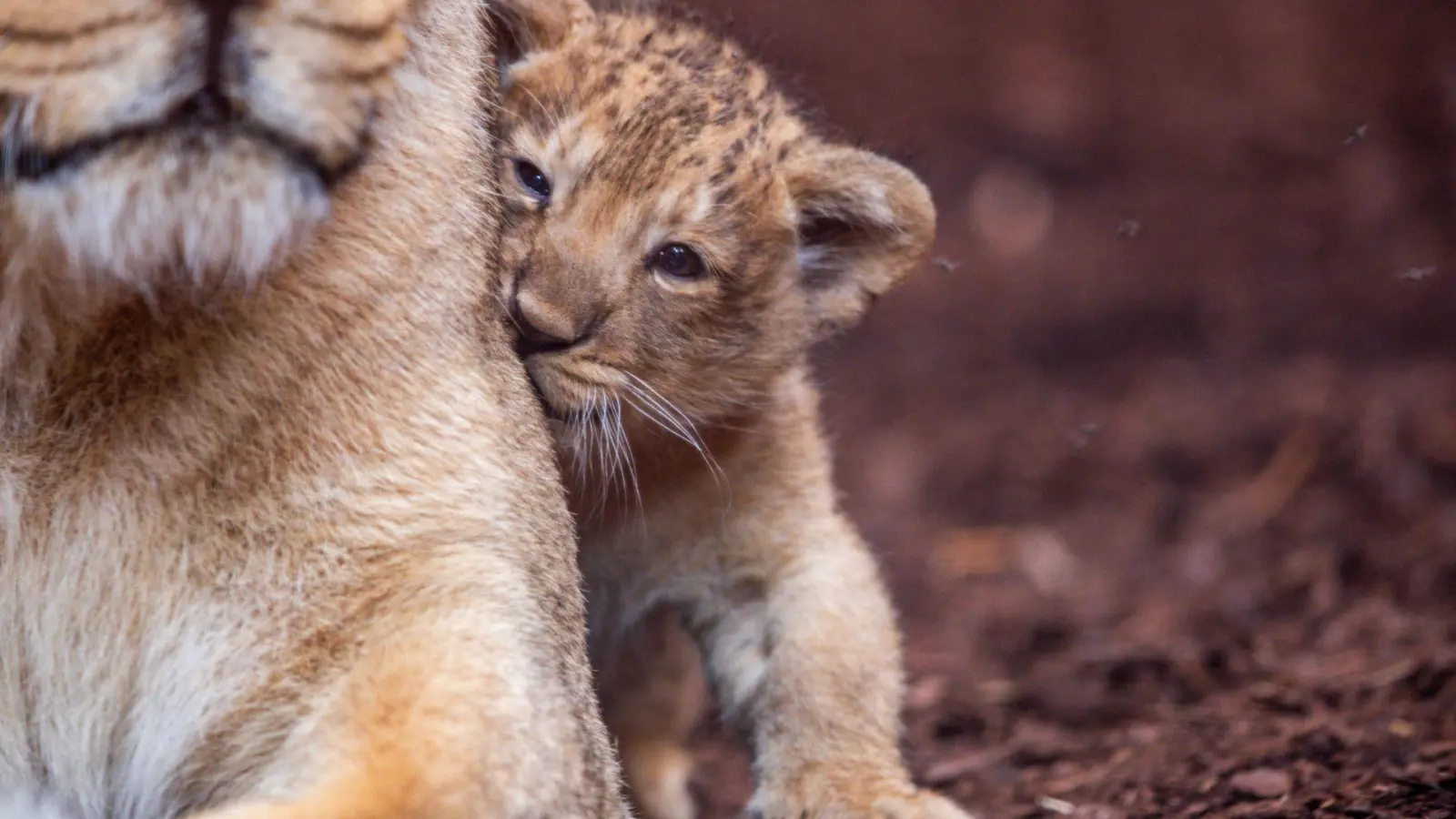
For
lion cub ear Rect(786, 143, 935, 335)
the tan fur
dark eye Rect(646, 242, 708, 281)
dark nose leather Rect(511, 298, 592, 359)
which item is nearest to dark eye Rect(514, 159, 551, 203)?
dark eye Rect(646, 242, 708, 281)

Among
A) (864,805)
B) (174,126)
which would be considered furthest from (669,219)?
(174,126)

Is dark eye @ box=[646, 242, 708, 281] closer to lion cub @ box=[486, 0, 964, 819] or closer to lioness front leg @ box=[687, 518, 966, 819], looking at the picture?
lion cub @ box=[486, 0, 964, 819]

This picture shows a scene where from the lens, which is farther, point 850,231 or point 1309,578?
point 1309,578

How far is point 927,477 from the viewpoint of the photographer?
801 centimetres

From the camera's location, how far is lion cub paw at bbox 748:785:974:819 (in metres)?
3.83

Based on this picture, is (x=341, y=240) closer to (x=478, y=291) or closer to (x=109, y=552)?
(x=478, y=291)

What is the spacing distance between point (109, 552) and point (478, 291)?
0.71 meters

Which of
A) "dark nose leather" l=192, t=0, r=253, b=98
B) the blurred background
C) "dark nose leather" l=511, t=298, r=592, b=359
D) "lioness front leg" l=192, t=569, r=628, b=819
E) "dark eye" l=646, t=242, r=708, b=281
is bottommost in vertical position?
the blurred background

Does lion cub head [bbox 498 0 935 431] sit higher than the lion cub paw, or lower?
higher

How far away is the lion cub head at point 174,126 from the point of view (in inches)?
85.7

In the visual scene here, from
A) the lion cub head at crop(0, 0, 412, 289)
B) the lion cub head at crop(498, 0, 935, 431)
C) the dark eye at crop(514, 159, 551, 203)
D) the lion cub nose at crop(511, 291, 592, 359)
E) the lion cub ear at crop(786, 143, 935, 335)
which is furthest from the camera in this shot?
the lion cub ear at crop(786, 143, 935, 335)

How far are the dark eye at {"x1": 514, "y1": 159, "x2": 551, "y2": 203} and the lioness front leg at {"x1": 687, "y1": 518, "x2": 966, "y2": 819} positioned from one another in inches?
38.0

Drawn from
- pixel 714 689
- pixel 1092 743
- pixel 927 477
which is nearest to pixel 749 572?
pixel 714 689

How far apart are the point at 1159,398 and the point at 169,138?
6.65 m
